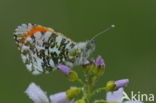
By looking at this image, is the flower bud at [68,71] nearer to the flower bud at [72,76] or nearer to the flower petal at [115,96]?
the flower bud at [72,76]

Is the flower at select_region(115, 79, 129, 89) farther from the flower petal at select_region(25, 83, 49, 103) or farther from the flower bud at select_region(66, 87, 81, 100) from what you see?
the flower petal at select_region(25, 83, 49, 103)

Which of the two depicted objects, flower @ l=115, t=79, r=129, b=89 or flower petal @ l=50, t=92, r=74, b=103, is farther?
flower @ l=115, t=79, r=129, b=89

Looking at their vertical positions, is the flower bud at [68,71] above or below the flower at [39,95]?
above

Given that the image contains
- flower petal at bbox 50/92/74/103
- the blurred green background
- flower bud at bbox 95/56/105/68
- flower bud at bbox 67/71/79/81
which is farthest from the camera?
the blurred green background


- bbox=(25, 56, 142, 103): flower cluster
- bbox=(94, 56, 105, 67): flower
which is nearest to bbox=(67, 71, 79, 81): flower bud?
bbox=(25, 56, 142, 103): flower cluster

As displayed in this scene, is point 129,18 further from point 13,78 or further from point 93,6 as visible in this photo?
point 13,78

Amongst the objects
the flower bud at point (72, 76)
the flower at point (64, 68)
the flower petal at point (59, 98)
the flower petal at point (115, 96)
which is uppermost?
the flower bud at point (72, 76)

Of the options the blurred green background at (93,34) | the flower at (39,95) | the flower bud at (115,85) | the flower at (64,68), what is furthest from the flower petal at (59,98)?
the blurred green background at (93,34)
